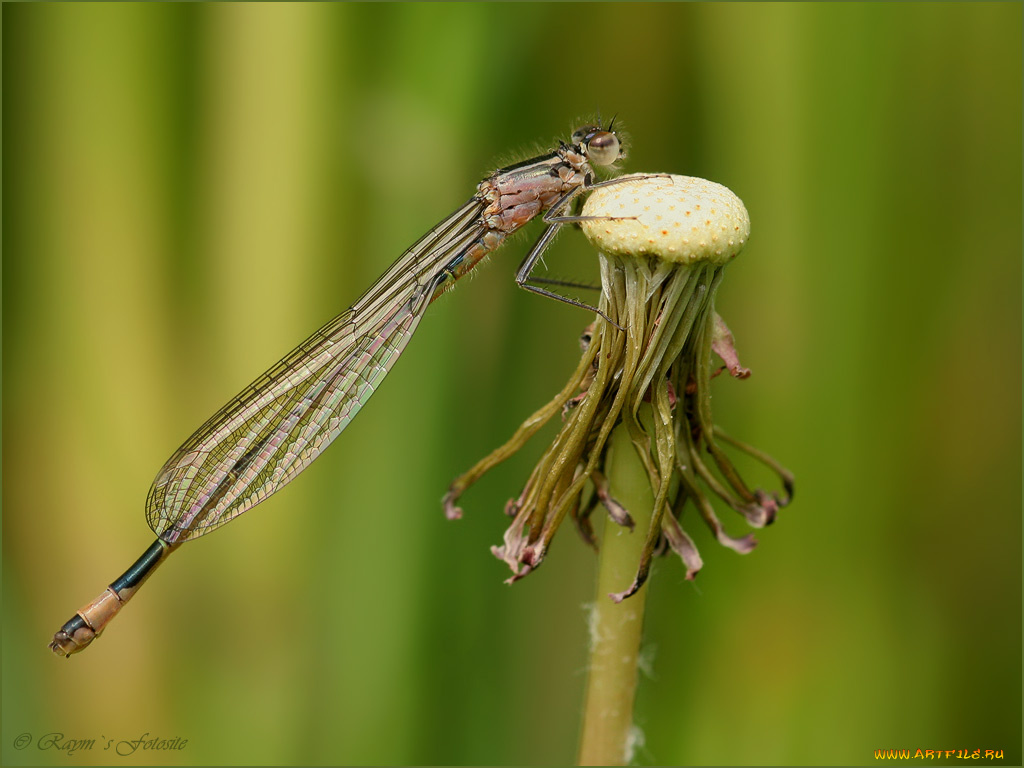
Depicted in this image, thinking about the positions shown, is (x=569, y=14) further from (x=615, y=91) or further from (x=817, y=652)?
(x=817, y=652)

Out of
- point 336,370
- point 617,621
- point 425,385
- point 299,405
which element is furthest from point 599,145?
point 617,621

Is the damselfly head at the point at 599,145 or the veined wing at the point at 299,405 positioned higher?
the damselfly head at the point at 599,145

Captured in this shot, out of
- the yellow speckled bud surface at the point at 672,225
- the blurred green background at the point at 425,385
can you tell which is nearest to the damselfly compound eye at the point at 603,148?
the blurred green background at the point at 425,385

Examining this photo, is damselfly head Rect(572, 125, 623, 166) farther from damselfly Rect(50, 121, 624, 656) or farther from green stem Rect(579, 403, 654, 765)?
green stem Rect(579, 403, 654, 765)

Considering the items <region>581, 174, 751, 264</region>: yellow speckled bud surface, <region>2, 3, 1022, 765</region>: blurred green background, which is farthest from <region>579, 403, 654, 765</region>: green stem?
<region>2, 3, 1022, 765</region>: blurred green background

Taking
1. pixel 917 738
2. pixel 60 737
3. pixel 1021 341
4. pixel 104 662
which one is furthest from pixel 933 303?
pixel 60 737

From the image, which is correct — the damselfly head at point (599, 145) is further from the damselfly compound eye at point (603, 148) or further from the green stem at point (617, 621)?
the green stem at point (617, 621)
